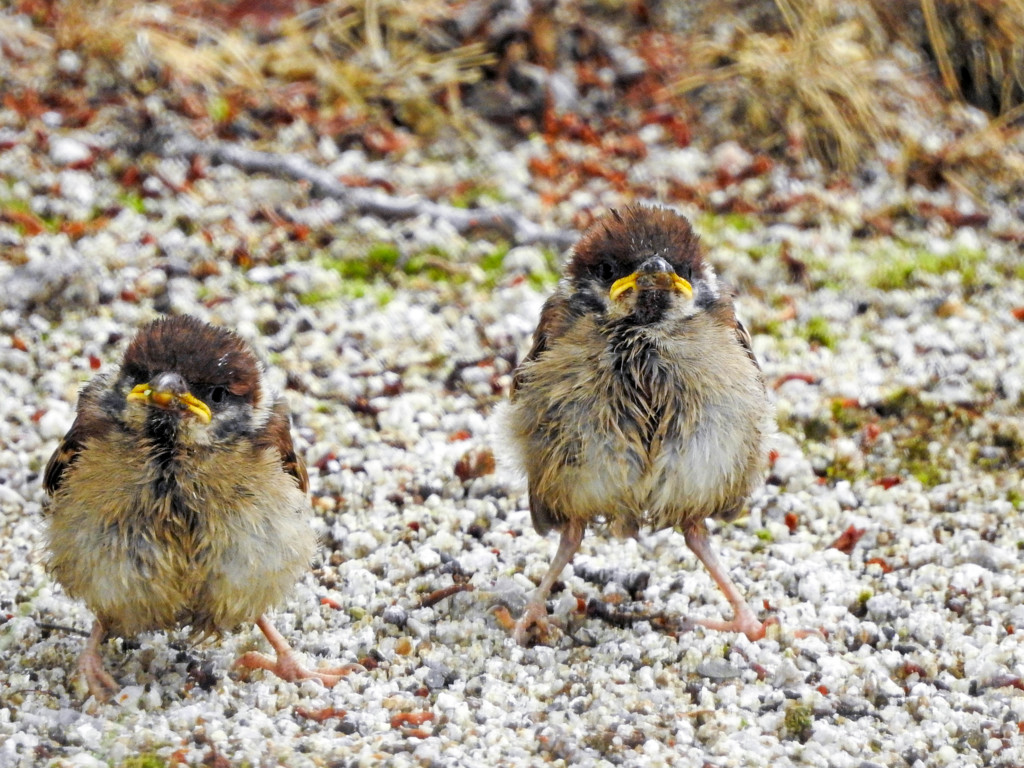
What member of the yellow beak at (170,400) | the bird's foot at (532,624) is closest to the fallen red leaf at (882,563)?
the bird's foot at (532,624)

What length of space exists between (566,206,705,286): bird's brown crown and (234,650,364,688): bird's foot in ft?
5.22

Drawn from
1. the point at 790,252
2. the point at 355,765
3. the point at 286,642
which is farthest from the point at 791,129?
the point at 355,765

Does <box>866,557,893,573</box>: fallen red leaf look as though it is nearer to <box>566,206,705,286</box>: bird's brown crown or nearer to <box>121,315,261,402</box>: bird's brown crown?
<box>566,206,705,286</box>: bird's brown crown

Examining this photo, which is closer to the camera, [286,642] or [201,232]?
[286,642]

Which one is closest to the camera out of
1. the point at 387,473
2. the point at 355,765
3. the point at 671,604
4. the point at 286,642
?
the point at 355,765

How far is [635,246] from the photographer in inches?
185

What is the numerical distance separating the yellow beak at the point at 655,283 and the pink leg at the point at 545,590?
87 centimetres

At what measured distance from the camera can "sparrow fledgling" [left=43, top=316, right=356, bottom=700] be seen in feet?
13.7

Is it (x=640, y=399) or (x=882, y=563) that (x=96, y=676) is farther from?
(x=882, y=563)

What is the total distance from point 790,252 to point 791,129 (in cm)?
140

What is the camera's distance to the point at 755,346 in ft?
23.1

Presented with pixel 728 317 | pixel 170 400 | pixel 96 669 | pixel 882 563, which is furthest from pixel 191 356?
pixel 882 563

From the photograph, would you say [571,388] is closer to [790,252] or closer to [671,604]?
[671,604]

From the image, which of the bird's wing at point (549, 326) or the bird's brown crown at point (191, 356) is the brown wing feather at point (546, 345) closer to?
the bird's wing at point (549, 326)
